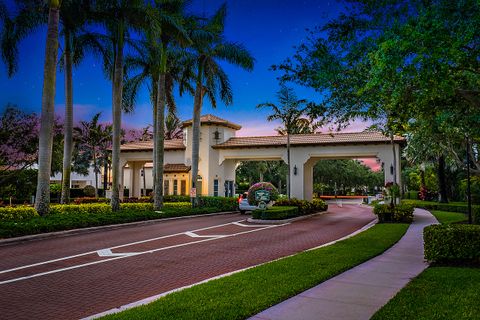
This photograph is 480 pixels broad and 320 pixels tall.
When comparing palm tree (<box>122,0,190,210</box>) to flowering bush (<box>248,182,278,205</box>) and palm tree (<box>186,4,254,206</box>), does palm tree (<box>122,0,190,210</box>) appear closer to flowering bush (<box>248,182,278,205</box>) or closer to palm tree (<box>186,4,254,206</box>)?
palm tree (<box>186,4,254,206</box>)

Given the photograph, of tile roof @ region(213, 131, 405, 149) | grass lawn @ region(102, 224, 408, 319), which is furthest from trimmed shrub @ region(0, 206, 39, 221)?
tile roof @ region(213, 131, 405, 149)

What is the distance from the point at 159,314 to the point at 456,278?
19.7 ft

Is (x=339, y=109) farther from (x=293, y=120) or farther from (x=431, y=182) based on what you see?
(x=431, y=182)

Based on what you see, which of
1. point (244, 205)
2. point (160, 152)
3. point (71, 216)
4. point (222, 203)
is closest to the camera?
point (71, 216)

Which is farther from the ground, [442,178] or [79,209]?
[442,178]

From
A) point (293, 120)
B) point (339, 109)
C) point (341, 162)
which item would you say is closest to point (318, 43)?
point (339, 109)

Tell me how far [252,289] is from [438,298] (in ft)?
10.2

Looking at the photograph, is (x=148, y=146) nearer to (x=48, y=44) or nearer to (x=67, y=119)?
(x=67, y=119)

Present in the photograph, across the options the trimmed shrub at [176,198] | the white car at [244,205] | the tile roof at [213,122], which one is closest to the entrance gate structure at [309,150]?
the tile roof at [213,122]

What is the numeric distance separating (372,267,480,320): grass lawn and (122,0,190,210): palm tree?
1645 centimetres

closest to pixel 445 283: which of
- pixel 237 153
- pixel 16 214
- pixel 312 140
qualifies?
pixel 16 214

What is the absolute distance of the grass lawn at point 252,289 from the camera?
5688mm

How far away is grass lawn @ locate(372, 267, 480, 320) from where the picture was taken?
571 cm

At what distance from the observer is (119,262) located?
1003 centimetres
